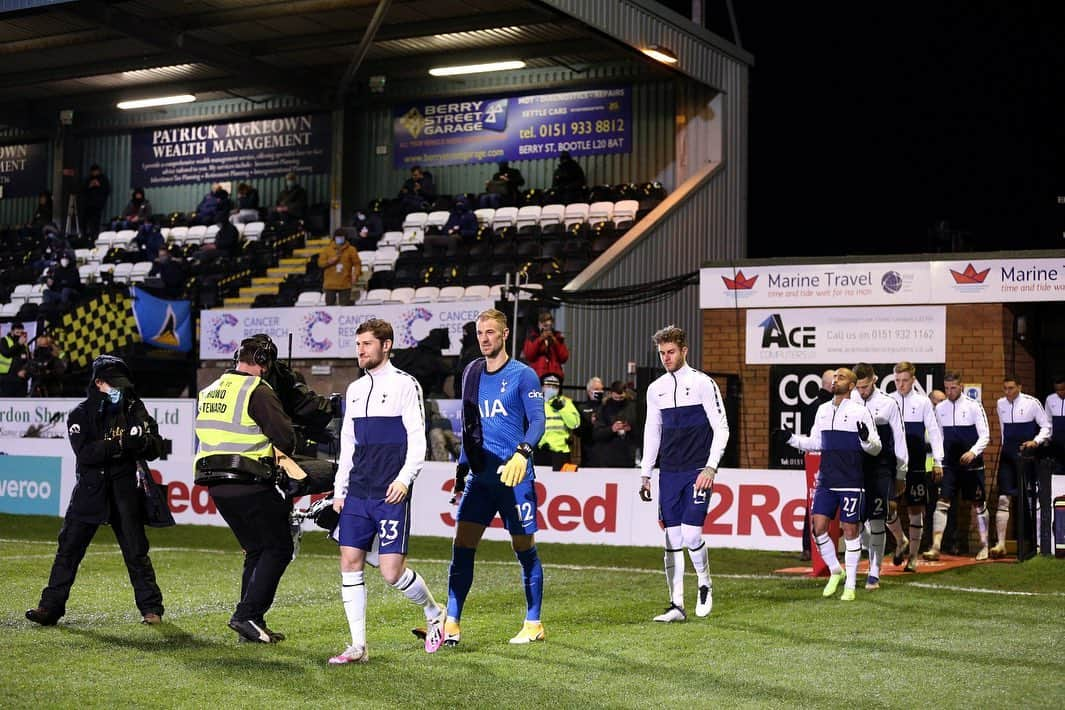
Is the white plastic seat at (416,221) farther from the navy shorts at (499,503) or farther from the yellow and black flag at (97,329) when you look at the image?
the navy shorts at (499,503)

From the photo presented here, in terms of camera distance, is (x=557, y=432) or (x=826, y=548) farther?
(x=557, y=432)

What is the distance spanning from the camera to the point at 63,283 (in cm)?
2961

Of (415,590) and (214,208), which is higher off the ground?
(214,208)

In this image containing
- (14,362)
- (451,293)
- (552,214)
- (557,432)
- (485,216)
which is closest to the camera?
(557,432)

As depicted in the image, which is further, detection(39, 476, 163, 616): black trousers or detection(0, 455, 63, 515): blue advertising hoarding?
detection(0, 455, 63, 515): blue advertising hoarding

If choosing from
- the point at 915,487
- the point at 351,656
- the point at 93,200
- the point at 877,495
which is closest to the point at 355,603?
the point at 351,656

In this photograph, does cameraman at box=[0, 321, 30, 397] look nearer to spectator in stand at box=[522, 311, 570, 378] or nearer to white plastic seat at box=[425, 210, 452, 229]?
white plastic seat at box=[425, 210, 452, 229]

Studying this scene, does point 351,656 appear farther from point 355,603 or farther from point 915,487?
point 915,487

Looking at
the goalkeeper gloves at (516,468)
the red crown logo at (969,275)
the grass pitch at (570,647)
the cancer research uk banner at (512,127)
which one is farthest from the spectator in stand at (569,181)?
the goalkeeper gloves at (516,468)

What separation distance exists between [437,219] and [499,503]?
2047 centimetres

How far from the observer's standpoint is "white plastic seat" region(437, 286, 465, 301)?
24.9 metres

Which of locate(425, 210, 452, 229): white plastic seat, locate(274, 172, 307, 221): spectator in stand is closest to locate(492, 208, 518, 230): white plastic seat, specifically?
locate(425, 210, 452, 229): white plastic seat

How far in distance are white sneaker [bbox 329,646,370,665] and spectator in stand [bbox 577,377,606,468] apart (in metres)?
10.4

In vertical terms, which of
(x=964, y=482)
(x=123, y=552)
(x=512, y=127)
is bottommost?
(x=123, y=552)
